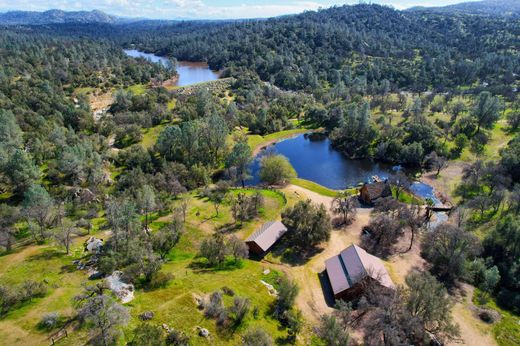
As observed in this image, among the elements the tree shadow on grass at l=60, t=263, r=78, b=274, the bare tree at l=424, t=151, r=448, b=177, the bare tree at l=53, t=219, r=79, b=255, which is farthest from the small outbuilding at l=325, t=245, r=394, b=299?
the bare tree at l=424, t=151, r=448, b=177

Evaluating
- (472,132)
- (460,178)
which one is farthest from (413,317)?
(472,132)

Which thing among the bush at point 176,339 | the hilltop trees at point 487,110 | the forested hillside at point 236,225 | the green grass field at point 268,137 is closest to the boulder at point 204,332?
the forested hillside at point 236,225

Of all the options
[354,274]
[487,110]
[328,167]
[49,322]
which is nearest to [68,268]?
[49,322]

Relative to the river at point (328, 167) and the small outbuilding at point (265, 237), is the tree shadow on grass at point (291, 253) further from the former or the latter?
the river at point (328, 167)

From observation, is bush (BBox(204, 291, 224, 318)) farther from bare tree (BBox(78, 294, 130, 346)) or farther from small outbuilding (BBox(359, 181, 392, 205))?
small outbuilding (BBox(359, 181, 392, 205))

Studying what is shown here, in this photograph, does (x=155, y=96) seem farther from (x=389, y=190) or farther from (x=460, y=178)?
(x=460, y=178)
